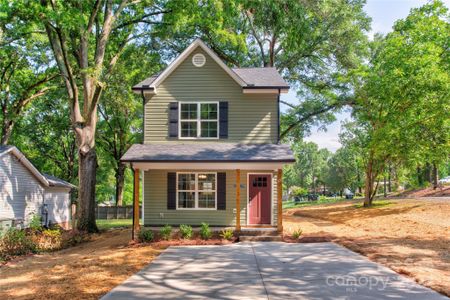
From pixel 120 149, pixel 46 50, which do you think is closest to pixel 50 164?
pixel 120 149

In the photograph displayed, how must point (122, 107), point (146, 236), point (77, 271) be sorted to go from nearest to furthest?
1. point (77, 271)
2. point (146, 236)
3. point (122, 107)

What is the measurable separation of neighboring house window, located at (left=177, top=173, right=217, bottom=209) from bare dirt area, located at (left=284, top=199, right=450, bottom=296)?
3616 mm

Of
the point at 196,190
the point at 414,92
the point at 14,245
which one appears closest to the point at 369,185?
the point at 414,92

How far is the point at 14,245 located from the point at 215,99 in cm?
929

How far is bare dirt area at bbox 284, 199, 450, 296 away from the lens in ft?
28.9

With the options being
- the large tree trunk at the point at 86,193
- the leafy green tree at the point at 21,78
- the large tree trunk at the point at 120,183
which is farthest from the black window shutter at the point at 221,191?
the large tree trunk at the point at 120,183

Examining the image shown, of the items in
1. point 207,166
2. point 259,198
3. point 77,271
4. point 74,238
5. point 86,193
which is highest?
point 207,166

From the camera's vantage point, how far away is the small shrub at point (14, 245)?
41.5 ft

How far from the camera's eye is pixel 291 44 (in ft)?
52.3

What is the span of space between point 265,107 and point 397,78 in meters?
8.34

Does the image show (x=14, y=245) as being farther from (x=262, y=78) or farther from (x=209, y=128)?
(x=262, y=78)

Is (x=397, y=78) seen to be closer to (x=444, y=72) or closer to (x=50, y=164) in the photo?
(x=444, y=72)

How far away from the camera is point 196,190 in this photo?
15.6m

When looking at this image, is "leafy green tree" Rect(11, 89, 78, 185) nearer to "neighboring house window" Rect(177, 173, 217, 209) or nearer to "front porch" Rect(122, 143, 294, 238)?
"front porch" Rect(122, 143, 294, 238)
